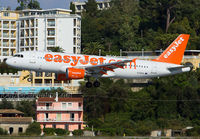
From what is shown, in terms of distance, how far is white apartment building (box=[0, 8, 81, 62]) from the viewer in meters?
176

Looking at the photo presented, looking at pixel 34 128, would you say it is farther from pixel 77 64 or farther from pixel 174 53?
pixel 174 53

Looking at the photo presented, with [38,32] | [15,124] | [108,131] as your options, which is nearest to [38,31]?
[38,32]

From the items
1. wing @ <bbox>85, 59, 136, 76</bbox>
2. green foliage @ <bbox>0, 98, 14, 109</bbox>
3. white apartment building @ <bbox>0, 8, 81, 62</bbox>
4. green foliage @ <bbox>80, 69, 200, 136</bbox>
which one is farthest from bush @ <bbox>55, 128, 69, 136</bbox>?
white apartment building @ <bbox>0, 8, 81, 62</bbox>

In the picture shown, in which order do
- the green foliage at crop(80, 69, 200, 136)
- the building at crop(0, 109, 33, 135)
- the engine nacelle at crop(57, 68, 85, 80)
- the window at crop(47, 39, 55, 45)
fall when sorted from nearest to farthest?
the engine nacelle at crop(57, 68, 85, 80)
the building at crop(0, 109, 33, 135)
the green foliage at crop(80, 69, 200, 136)
the window at crop(47, 39, 55, 45)

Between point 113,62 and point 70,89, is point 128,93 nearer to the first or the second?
point 70,89

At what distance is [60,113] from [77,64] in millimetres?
44827

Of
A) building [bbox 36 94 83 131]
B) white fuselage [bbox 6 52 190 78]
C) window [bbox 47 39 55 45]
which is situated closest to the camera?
white fuselage [bbox 6 52 190 78]

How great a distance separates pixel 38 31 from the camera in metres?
176

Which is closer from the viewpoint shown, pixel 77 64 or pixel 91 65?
pixel 77 64

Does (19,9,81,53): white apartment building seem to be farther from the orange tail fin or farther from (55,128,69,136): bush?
the orange tail fin

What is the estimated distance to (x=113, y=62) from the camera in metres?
72.0

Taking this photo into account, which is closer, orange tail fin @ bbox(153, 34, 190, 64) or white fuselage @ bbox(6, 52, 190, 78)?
white fuselage @ bbox(6, 52, 190, 78)

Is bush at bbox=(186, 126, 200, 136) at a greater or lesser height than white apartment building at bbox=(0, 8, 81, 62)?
lesser

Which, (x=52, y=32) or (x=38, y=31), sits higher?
(x=38, y=31)
